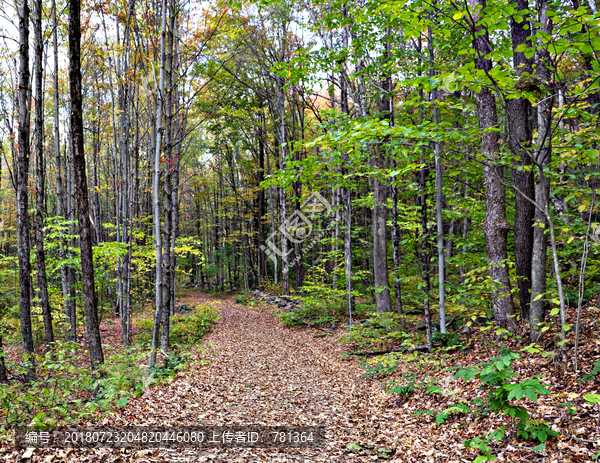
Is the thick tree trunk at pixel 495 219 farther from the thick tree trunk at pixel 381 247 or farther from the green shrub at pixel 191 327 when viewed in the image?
the green shrub at pixel 191 327

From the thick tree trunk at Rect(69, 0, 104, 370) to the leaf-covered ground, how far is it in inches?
60.8

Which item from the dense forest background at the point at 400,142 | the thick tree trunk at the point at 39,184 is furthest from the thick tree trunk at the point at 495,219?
the thick tree trunk at the point at 39,184

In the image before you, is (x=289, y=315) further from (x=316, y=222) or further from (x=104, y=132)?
(x=104, y=132)

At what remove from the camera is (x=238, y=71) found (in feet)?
44.9

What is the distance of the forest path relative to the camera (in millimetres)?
3385

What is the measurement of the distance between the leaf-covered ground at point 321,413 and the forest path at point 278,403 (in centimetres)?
1

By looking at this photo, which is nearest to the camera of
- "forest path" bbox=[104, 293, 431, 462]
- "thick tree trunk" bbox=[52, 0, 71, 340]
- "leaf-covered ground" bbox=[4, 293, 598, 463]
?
"leaf-covered ground" bbox=[4, 293, 598, 463]

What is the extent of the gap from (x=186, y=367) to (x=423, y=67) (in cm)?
757

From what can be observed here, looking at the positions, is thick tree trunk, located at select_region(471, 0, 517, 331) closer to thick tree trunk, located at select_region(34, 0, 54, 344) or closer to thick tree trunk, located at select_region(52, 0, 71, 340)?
thick tree trunk, located at select_region(34, 0, 54, 344)

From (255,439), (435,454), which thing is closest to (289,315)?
(255,439)

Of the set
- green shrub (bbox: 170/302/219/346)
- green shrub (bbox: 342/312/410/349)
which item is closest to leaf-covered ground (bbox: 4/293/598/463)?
green shrub (bbox: 342/312/410/349)

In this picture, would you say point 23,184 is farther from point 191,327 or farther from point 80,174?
point 191,327

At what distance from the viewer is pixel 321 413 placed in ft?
14.7

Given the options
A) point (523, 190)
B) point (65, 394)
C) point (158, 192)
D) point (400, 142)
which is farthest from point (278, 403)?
A: point (523, 190)
